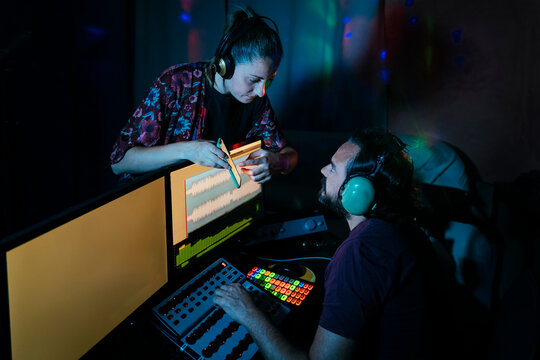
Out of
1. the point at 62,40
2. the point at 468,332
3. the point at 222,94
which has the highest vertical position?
the point at 62,40

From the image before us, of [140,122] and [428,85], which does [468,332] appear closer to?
[428,85]

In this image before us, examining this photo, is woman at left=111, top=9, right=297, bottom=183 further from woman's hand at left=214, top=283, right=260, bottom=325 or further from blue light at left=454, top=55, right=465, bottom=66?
blue light at left=454, top=55, right=465, bottom=66

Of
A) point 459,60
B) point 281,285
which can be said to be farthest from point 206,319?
point 459,60

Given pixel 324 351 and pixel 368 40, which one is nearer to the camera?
pixel 324 351

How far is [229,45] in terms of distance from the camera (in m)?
1.32

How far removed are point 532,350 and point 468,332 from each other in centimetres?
146

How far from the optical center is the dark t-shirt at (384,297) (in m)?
A: 0.87

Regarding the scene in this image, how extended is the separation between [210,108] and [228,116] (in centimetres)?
8

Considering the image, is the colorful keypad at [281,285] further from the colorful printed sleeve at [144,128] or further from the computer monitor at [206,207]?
the colorful printed sleeve at [144,128]

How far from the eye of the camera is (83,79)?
2.62m

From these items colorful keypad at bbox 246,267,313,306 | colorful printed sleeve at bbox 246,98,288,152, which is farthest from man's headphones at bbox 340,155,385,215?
colorful printed sleeve at bbox 246,98,288,152

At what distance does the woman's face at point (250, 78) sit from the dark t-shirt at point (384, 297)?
2.32 ft

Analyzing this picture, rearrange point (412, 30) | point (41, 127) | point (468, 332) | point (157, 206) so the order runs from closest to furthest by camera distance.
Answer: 1. point (157, 206)
2. point (468, 332)
3. point (41, 127)
4. point (412, 30)

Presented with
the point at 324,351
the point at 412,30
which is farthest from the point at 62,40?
the point at 324,351
